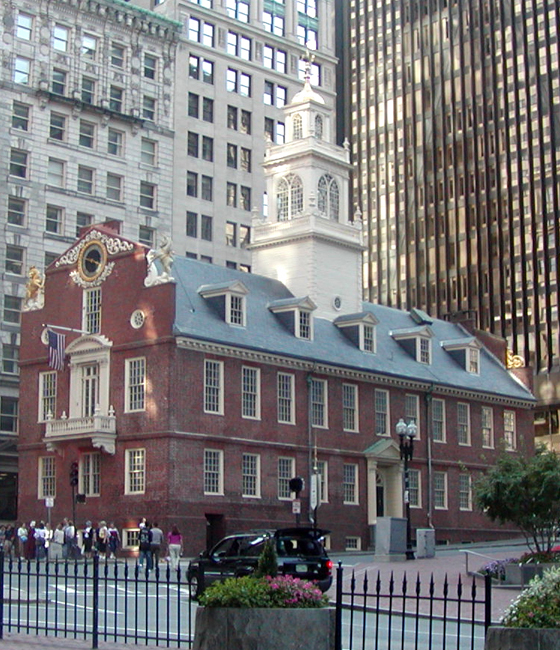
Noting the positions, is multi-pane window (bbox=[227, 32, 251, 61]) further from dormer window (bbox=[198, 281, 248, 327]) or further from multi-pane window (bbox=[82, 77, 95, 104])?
dormer window (bbox=[198, 281, 248, 327])

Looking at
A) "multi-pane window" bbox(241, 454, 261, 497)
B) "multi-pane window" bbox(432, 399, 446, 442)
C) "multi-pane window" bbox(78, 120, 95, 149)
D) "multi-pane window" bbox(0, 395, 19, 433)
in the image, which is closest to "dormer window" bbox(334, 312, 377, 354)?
"multi-pane window" bbox(432, 399, 446, 442)

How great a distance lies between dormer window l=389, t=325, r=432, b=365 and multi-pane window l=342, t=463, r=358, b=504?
903 centimetres

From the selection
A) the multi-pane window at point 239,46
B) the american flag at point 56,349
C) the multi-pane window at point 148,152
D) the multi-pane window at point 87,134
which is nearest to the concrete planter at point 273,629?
the american flag at point 56,349

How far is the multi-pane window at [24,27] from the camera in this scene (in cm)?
7762

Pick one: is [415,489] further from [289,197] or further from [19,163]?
[19,163]

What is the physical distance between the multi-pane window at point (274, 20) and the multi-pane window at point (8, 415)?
39128 mm

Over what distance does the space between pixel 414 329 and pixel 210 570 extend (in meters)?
38.8

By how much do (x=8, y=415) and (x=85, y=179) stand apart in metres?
16.8

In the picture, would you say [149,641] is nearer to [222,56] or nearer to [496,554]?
[496,554]

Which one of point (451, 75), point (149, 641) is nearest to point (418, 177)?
point (451, 75)

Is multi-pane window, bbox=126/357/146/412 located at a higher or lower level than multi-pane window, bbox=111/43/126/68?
lower

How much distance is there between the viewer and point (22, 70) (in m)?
77.4

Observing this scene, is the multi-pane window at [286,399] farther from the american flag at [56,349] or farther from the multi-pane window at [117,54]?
the multi-pane window at [117,54]

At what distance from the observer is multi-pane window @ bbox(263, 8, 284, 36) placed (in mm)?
96312
